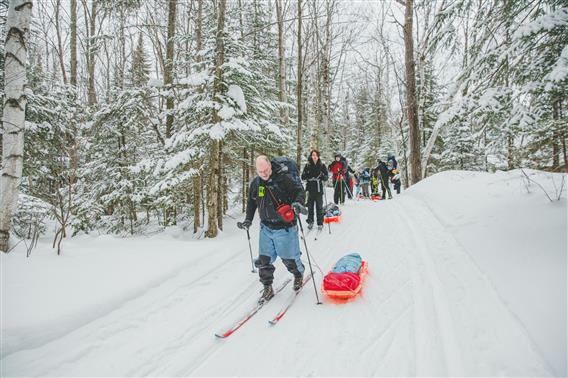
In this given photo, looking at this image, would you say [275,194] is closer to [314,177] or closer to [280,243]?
[280,243]

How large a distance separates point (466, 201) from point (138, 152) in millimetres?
12969

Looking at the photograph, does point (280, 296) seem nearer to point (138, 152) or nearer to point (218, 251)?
point (218, 251)

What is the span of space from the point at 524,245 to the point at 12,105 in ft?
28.7

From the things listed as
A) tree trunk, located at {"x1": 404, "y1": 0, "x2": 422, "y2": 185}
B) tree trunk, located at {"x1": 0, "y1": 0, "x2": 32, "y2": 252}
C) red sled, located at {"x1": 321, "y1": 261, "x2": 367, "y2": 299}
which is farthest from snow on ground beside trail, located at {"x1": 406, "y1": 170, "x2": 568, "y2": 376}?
tree trunk, located at {"x1": 0, "y1": 0, "x2": 32, "y2": 252}

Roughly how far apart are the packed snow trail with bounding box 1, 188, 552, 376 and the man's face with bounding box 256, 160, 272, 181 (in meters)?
1.90

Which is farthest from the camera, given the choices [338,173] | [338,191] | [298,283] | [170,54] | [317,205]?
[338,191]

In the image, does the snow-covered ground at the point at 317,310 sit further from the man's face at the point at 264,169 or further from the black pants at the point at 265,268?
the man's face at the point at 264,169

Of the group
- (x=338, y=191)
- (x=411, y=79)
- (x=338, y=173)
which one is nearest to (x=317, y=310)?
(x=338, y=173)

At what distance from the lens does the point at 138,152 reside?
13117mm

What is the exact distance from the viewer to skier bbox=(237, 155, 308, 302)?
14.0 feet

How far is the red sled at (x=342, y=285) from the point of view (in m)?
3.99

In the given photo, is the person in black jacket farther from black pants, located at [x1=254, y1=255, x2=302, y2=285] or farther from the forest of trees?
black pants, located at [x1=254, y1=255, x2=302, y2=285]

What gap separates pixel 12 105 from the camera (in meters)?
4.96

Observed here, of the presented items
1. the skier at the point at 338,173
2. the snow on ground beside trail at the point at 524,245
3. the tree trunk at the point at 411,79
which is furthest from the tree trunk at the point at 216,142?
the tree trunk at the point at 411,79
